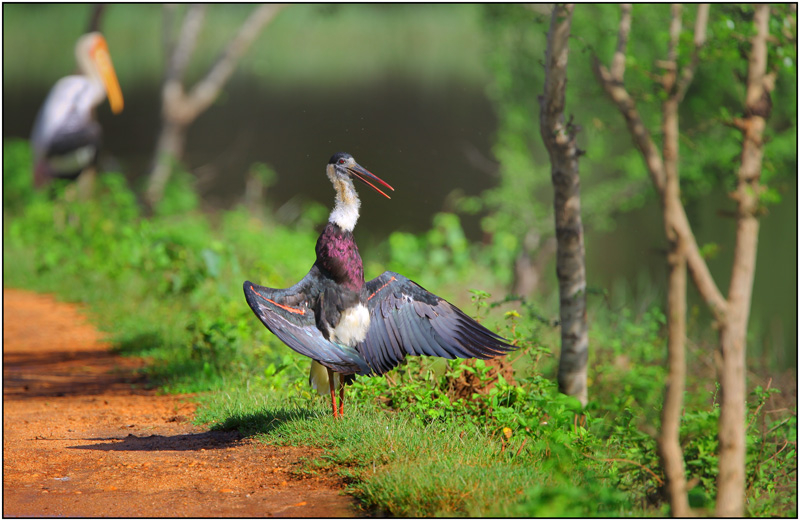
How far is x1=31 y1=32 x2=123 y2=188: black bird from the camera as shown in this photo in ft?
33.2

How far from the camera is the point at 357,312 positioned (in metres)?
3.95

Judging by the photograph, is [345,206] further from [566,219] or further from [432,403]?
[566,219]

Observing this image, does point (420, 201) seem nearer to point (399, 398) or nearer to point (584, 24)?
point (584, 24)

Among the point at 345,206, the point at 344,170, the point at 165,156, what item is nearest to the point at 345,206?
the point at 345,206

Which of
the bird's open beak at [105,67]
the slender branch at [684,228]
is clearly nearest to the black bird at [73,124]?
the bird's open beak at [105,67]

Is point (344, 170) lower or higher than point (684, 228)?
higher

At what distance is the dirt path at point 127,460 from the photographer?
324cm

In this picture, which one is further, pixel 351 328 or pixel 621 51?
pixel 621 51

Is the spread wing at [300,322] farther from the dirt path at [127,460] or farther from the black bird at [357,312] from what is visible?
the dirt path at [127,460]

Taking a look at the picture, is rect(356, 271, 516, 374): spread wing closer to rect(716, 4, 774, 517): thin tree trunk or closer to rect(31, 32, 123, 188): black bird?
rect(716, 4, 774, 517): thin tree trunk

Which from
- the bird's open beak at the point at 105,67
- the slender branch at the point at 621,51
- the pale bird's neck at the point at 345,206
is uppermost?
the bird's open beak at the point at 105,67

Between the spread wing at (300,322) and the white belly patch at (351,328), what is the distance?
0.06 m

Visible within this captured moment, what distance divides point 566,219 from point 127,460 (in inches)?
106

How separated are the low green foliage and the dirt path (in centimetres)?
15
